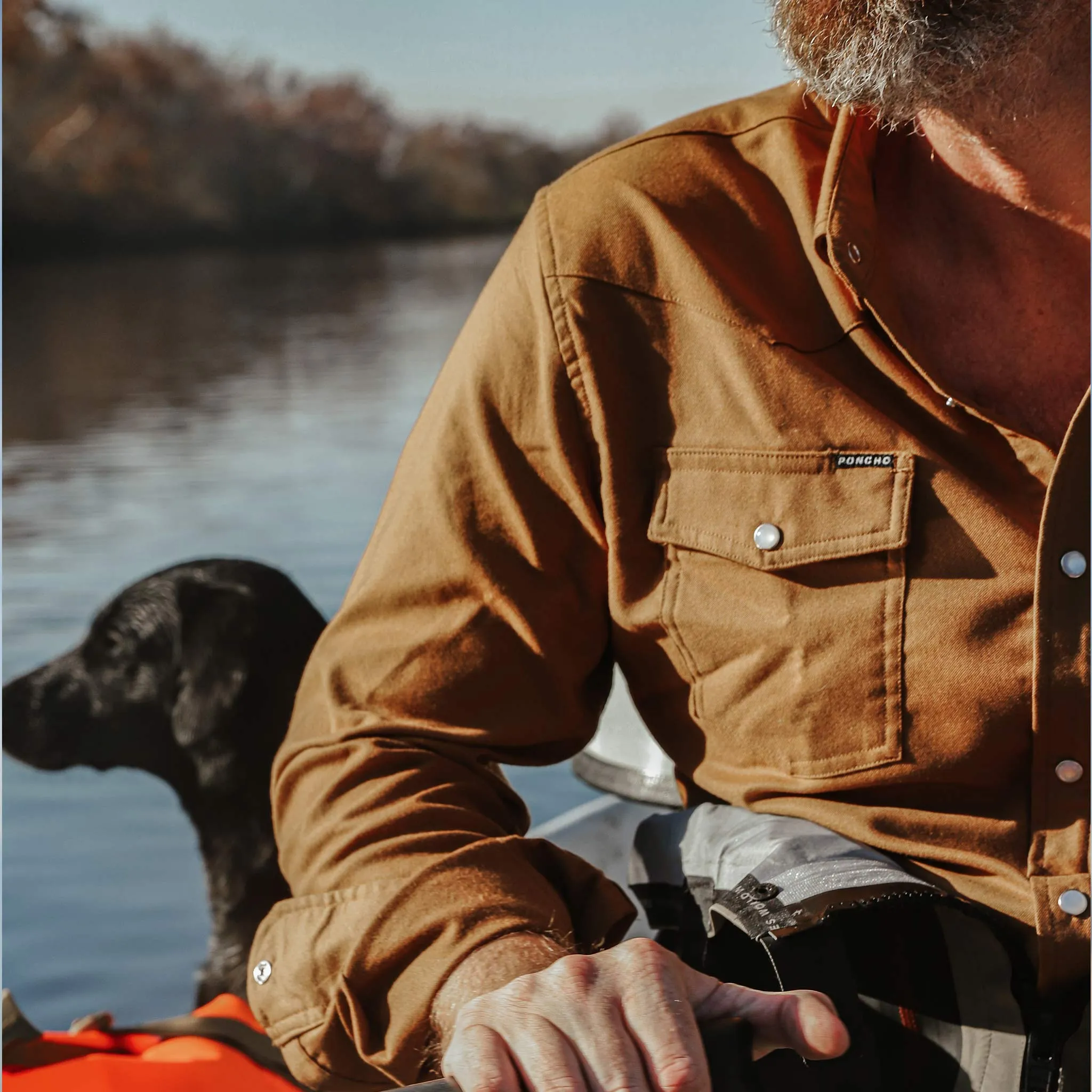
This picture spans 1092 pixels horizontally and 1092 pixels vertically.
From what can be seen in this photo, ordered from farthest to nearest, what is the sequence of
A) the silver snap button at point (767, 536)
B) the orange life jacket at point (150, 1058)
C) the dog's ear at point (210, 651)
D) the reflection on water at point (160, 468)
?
the reflection on water at point (160, 468)
the dog's ear at point (210, 651)
the orange life jacket at point (150, 1058)
the silver snap button at point (767, 536)

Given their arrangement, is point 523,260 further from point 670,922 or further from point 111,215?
point 111,215

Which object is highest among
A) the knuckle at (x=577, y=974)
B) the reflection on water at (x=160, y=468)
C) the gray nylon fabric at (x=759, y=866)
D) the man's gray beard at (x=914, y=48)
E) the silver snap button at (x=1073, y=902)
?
the man's gray beard at (x=914, y=48)

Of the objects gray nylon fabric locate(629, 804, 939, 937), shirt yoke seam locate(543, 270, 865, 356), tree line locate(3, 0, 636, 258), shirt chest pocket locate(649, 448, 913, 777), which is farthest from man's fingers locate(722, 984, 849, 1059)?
tree line locate(3, 0, 636, 258)

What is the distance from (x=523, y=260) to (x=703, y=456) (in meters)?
0.19

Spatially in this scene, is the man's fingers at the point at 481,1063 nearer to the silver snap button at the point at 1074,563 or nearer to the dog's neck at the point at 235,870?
the silver snap button at the point at 1074,563

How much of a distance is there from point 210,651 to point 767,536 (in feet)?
1.90

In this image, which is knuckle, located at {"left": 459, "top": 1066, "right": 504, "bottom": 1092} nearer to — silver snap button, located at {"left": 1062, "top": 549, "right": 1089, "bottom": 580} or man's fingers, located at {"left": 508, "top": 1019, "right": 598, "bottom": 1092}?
man's fingers, located at {"left": 508, "top": 1019, "right": 598, "bottom": 1092}

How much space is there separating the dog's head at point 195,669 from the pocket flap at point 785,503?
463 millimetres

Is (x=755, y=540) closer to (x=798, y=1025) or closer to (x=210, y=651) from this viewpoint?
(x=798, y=1025)

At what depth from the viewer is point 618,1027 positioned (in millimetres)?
617

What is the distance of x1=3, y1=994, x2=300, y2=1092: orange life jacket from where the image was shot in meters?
1.02

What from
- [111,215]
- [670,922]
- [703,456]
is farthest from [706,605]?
[111,215]

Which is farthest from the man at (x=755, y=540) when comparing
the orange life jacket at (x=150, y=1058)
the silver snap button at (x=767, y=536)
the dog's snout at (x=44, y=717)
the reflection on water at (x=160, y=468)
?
the reflection on water at (x=160, y=468)

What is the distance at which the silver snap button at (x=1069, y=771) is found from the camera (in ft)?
2.87
